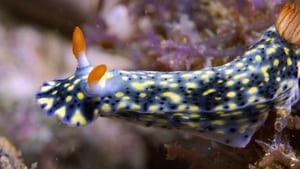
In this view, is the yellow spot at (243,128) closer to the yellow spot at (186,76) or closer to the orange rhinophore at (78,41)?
the yellow spot at (186,76)

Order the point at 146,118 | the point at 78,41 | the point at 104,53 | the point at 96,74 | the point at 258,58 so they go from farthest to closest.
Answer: the point at 104,53
the point at 258,58
the point at 146,118
the point at 78,41
the point at 96,74

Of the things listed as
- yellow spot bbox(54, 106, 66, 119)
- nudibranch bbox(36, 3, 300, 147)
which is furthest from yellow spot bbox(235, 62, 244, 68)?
yellow spot bbox(54, 106, 66, 119)

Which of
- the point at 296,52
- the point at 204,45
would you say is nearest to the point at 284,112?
the point at 296,52

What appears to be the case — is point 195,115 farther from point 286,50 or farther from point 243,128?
point 286,50

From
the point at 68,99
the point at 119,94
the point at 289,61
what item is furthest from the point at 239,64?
the point at 68,99

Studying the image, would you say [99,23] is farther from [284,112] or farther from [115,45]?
[284,112]
